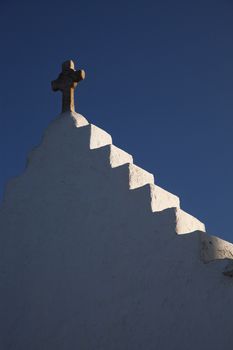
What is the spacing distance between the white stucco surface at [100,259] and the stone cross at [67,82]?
56 centimetres

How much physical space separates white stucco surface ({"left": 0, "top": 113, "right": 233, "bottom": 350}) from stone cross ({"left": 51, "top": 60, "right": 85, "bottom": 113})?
0.56 m

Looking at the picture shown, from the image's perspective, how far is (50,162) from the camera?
8.98m

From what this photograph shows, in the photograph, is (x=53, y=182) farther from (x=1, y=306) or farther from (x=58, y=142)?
(x=1, y=306)

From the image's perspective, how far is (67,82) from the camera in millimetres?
9828

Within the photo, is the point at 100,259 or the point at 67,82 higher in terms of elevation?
the point at 67,82

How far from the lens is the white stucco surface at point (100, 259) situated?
618cm

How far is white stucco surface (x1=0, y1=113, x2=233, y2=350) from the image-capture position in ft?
20.3

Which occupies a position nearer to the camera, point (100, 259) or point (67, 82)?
point (100, 259)

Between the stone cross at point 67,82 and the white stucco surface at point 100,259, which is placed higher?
the stone cross at point 67,82

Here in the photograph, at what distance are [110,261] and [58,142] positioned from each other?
2708mm

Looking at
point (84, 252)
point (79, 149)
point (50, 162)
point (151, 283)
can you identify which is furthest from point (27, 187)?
point (151, 283)

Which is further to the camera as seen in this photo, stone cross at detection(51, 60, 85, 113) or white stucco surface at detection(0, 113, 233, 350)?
stone cross at detection(51, 60, 85, 113)

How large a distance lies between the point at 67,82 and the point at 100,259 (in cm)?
393

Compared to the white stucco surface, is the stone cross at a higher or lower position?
higher
